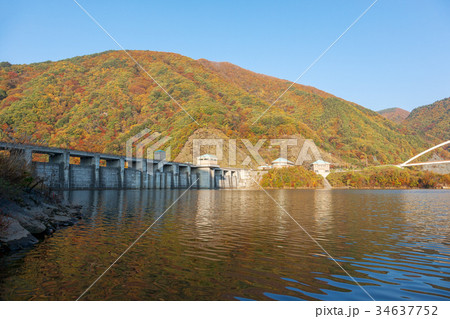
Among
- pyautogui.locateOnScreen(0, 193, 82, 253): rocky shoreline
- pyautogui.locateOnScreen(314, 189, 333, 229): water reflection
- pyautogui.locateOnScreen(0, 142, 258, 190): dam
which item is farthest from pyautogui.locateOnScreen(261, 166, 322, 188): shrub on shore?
pyautogui.locateOnScreen(0, 193, 82, 253): rocky shoreline

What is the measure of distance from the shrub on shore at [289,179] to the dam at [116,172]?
1719cm

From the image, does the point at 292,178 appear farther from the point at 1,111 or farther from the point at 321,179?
the point at 1,111

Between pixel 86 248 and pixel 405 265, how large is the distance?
10.7m

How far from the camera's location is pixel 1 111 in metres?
139

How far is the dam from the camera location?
62441 millimetres

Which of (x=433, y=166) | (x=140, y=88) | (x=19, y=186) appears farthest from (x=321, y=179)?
(x=19, y=186)

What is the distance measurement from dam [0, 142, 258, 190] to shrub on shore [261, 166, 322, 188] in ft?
56.4

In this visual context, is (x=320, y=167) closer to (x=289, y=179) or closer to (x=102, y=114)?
(x=289, y=179)

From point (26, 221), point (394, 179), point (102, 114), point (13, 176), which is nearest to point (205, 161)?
point (102, 114)

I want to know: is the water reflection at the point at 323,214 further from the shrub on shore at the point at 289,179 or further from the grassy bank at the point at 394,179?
the grassy bank at the point at 394,179

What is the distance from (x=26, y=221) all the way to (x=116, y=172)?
69216 mm

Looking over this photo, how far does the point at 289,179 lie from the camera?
13675 centimetres

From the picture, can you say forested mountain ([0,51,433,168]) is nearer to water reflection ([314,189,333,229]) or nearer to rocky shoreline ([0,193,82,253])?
water reflection ([314,189,333,229])

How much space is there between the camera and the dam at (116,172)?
62441 mm
